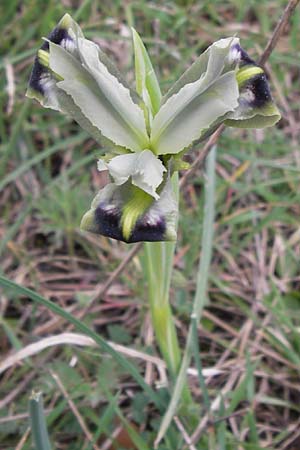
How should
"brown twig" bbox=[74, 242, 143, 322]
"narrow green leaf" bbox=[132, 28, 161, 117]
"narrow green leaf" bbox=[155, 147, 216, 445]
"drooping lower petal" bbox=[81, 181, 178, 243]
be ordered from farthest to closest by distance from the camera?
1. "brown twig" bbox=[74, 242, 143, 322]
2. "narrow green leaf" bbox=[155, 147, 216, 445]
3. "narrow green leaf" bbox=[132, 28, 161, 117]
4. "drooping lower petal" bbox=[81, 181, 178, 243]

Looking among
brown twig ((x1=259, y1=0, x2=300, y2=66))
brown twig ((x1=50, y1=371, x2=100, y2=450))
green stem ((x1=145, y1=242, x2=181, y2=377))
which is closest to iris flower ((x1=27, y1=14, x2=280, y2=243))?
green stem ((x1=145, y1=242, x2=181, y2=377))

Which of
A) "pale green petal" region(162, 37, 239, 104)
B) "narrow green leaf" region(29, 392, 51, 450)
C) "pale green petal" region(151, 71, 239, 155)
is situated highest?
"pale green petal" region(162, 37, 239, 104)

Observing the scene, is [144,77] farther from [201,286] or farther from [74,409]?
[74,409]

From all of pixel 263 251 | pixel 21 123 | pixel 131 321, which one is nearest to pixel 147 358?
pixel 131 321

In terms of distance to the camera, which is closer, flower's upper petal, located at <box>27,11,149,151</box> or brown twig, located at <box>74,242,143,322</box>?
flower's upper petal, located at <box>27,11,149,151</box>

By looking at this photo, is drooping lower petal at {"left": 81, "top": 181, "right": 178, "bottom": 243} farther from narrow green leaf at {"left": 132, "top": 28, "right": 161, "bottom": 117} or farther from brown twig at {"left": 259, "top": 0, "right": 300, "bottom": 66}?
brown twig at {"left": 259, "top": 0, "right": 300, "bottom": 66}

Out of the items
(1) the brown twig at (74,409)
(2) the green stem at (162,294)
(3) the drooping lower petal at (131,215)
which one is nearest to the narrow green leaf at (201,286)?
(2) the green stem at (162,294)

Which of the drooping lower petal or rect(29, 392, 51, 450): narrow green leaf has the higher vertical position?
the drooping lower petal

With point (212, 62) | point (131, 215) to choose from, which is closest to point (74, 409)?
point (131, 215)

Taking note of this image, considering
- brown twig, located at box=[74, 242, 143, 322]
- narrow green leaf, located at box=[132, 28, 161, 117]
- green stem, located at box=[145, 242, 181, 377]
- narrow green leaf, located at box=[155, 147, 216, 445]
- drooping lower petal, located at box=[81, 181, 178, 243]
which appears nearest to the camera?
drooping lower petal, located at box=[81, 181, 178, 243]
